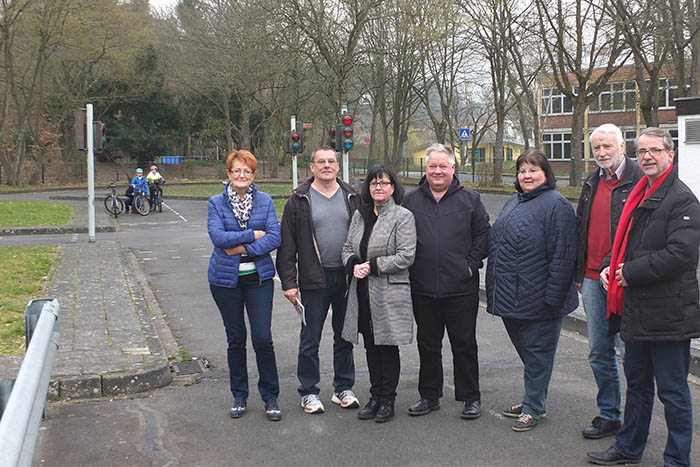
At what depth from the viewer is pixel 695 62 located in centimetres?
2569

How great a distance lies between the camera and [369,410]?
5.33 metres

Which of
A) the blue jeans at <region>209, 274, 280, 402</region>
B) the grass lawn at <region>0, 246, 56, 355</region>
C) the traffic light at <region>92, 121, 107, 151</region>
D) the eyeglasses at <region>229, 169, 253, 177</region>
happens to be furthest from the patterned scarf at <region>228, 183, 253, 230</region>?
the traffic light at <region>92, 121, 107, 151</region>

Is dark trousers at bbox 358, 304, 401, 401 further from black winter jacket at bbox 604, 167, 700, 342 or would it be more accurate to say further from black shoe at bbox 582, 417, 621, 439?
black winter jacket at bbox 604, 167, 700, 342

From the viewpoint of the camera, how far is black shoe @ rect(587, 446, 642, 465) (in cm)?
442

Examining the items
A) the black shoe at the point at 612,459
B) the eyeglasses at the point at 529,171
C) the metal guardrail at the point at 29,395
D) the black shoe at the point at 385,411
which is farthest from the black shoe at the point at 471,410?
the metal guardrail at the point at 29,395

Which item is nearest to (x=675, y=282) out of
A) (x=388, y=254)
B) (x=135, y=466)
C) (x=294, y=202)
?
(x=388, y=254)

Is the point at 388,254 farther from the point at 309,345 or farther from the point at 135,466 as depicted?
the point at 135,466

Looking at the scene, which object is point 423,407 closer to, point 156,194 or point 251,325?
A: point 251,325

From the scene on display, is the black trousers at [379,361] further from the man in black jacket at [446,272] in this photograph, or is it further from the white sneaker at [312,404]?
the white sneaker at [312,404]

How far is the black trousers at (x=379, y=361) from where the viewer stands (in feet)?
17.3

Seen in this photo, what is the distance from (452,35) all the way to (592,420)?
34203 mm

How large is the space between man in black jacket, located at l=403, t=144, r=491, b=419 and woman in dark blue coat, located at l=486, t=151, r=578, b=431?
0.16m

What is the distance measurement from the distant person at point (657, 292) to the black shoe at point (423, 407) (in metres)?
1.28

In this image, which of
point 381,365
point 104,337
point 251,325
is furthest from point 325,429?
point 104,337
